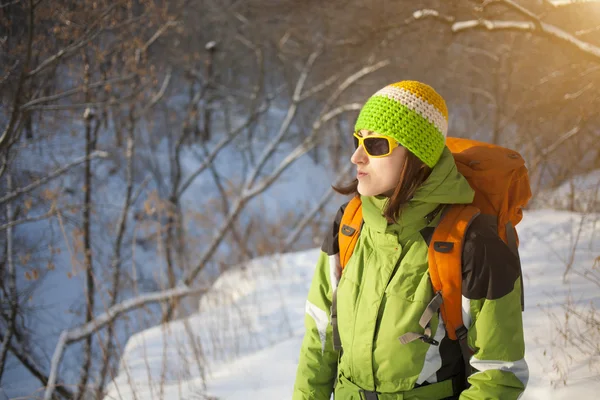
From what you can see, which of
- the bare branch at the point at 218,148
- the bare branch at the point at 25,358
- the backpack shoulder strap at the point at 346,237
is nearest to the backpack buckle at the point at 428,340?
the backpack shoulder strap at the point at 346,237

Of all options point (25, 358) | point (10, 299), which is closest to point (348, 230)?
point (10, 299)

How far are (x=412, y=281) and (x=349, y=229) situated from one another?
273 millimetres

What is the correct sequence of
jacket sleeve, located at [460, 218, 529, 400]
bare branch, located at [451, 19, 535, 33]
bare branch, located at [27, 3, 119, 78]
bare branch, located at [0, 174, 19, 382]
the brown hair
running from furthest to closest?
bare branch, located at [0, 174, 19, 382], bare branch, located at [27, 3, 119, 78], bare branch, located at [451, 19, 535, 33], the brown hair, jacket sleeve, located at [460, 218, 529, 400]

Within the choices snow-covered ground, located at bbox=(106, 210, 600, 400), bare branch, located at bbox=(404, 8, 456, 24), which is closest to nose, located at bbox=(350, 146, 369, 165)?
snow-covered ground, located at bbox=(106, 210, 600, 400)

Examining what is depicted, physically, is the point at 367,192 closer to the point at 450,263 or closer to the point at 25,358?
the point at 450,263

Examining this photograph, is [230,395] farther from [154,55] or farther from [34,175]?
[154,55]

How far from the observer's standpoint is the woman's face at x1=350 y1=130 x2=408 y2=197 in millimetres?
1282

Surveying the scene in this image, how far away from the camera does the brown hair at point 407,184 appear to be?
1233 millimetres

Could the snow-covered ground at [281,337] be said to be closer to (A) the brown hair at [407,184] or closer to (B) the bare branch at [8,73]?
(A) the brown hair at [407,184]

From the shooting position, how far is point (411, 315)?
119 centimetres

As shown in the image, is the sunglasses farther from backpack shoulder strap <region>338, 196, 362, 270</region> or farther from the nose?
backpack shoulder strap <region>338, 196, 362, 270</region>

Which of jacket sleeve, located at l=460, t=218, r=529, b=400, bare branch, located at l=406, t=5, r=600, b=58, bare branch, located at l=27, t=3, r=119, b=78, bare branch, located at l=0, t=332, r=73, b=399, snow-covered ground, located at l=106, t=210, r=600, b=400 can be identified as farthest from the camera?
bare branch, located at l=0, t=332, r=73, b=399

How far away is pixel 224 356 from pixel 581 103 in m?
4.91

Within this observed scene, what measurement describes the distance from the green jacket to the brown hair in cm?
2
